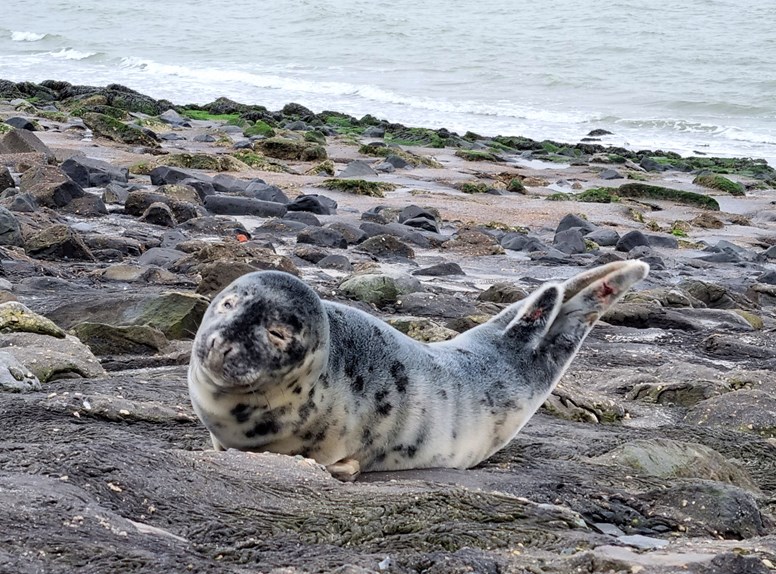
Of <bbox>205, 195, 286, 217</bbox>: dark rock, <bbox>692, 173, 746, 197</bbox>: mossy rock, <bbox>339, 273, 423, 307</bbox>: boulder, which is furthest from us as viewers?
<bbox>692, 173, 746, 197</bbox>: mossy rock

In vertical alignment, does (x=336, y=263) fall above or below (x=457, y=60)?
above

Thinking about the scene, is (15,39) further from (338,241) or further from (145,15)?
(338,241)

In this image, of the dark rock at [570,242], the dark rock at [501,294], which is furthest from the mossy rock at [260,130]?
the dark rock at [501,294]

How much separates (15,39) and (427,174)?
106ft

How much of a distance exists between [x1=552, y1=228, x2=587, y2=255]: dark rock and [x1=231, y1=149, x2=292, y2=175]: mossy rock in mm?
5074

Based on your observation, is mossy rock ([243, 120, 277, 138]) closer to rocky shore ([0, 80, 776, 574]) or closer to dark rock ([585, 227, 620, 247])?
rocky shore ([0, 80, 776, 574])

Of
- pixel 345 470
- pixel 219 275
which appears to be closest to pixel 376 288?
pixel 219 275

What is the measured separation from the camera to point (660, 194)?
1573 centimetres

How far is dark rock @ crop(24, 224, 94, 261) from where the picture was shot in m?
7.69

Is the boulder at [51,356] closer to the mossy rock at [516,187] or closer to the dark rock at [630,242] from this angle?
the dark rock at [630,242]

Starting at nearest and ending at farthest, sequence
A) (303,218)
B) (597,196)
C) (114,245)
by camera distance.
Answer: (114,245), (303,218), (597,196)

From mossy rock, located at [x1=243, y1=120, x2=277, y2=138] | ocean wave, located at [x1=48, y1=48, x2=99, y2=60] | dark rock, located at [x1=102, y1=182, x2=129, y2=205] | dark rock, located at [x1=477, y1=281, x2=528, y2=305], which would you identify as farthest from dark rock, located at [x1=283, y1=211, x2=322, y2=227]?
ocean wave, located at [x1=48, y1=48, x2=99, y2=60]

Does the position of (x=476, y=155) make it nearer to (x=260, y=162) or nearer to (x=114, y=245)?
(x=260, y=162)

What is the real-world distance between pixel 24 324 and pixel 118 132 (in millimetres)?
12649
